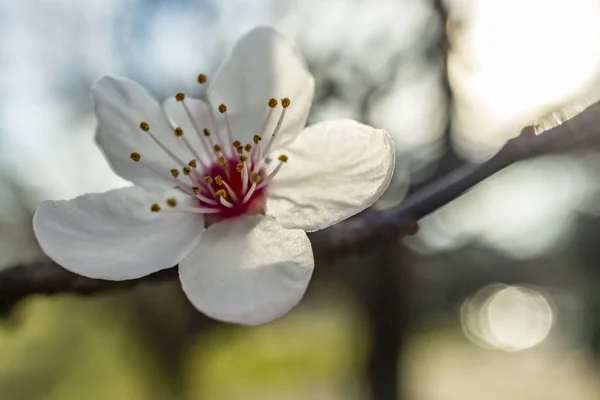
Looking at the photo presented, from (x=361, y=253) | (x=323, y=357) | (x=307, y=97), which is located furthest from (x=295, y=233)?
(x=323, y=357)

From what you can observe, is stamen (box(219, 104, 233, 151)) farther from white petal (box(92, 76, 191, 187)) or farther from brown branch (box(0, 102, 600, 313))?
brown branch (box(0, 102, 600, 313))

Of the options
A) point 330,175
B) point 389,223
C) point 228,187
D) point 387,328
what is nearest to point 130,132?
point 228,187

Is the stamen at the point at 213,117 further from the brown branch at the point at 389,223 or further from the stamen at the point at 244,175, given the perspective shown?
the brown branch at the point at 389,223

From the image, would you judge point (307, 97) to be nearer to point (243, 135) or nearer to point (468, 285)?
point (243, 135)

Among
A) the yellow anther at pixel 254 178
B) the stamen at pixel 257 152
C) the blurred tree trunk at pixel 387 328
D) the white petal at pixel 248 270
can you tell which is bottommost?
the blurred tree trunk at pixel 387 328

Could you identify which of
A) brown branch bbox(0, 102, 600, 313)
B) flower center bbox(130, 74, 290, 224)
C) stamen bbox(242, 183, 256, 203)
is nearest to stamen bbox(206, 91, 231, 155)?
flower center bbox(130, 74, 290, 224)

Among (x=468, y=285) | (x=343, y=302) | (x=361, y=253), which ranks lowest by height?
(x=468, y=285)

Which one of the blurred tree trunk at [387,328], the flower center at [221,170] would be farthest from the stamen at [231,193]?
the blurred tree trunk at [387,328]

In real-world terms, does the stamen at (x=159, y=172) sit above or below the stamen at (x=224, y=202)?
above
